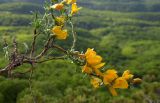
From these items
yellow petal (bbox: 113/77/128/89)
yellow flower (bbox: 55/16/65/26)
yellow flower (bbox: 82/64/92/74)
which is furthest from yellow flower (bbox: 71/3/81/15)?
yellow petal (bbox: 113/77/128/89)

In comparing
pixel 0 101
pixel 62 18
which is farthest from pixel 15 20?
pixel 62 18

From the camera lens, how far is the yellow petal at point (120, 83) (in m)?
2.54

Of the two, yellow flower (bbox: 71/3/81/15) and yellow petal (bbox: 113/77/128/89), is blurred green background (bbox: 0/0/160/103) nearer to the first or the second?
yellow flower (bbox: 71/3/81/15)

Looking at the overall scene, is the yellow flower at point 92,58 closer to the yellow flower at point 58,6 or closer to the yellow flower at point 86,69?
the yellow flower at point 86,69

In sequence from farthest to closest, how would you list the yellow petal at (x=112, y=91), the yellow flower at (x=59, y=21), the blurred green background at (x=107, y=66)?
the blurred green background at (x=107, y=66), the yellow flower at (x=59, y=21), the yellow petal at (x=112, y=91)

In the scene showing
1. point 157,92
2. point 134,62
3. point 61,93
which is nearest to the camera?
point 61,93

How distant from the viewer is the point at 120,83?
2541 mm

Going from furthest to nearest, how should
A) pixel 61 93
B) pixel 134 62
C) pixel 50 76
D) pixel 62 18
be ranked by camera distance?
pixel 134 62, pixel 50 76, pixel 61 93, pixel 62 18

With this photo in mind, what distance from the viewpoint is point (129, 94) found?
3654 inches

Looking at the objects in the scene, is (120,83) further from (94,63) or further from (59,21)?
(59,21)

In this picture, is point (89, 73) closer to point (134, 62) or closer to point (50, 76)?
point (50, 76)

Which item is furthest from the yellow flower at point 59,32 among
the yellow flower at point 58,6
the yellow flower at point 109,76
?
the yellow flower at point 109,76

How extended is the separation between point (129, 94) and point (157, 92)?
6.60m

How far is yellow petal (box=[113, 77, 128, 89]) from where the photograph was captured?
254cm
